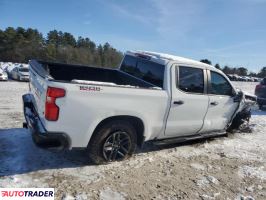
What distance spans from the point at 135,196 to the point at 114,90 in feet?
5.32

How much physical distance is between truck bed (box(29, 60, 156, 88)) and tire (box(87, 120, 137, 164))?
107 cm

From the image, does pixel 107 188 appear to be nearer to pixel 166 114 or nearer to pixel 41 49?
pixel 166 114

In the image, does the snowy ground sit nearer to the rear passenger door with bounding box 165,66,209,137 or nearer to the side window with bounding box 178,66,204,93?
the rear passenger door with bounding box 165,66,209,137

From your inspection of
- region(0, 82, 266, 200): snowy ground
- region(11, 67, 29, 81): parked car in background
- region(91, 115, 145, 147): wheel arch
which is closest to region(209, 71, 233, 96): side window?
region(0, 82, 266, 200): snowy ground

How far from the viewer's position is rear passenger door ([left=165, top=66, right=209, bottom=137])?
5.57 m

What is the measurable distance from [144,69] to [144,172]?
7.15 ft

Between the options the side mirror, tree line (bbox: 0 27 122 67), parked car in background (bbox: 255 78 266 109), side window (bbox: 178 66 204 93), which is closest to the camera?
side window (bbox: 178 66 204 93)

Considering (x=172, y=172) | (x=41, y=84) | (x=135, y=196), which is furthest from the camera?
(x=172, y=172)

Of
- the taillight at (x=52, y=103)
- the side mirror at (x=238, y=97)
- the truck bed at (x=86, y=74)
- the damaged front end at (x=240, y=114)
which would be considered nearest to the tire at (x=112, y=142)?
the taillight at (x=52, y=103)

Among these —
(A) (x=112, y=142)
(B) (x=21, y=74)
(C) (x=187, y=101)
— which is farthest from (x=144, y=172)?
(B) (x=21, y=74)

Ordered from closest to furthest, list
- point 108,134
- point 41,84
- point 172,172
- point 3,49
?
point 41,84
point 108,134
point 172,172
point 3,49

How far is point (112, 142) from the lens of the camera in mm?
5078

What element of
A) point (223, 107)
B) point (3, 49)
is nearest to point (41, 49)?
point (3, 49)

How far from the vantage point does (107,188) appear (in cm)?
439
